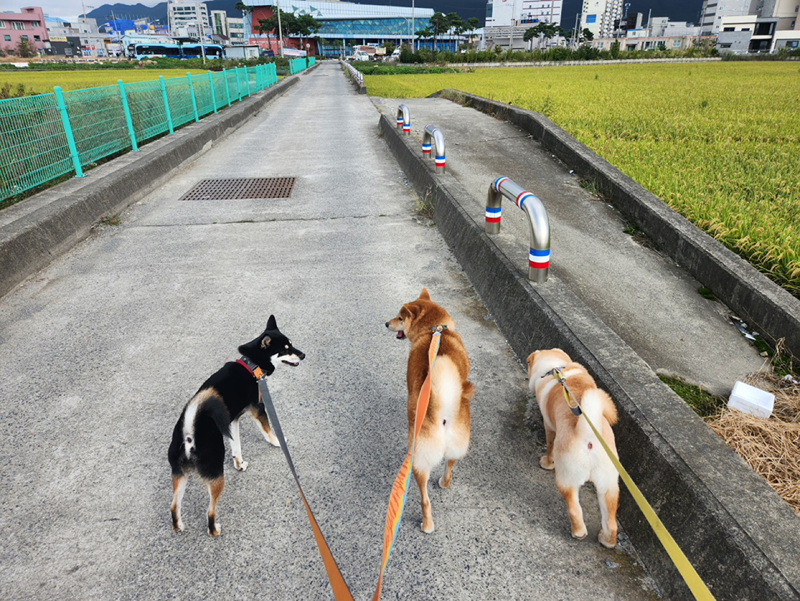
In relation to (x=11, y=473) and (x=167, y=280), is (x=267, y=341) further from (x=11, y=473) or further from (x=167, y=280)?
(x=167, y=280)

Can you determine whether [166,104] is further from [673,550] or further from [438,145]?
[673,550]

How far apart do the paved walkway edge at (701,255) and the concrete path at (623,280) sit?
0.47 feet

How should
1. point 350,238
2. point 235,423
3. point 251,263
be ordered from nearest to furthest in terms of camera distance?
1. point 235,423
2. point 251,263
3. point 350,238

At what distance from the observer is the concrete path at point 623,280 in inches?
137

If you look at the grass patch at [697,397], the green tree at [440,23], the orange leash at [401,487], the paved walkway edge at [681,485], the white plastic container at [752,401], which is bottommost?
the grass patch at [697,397]

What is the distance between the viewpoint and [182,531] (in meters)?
2.12

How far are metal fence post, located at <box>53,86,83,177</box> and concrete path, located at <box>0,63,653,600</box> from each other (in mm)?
2099

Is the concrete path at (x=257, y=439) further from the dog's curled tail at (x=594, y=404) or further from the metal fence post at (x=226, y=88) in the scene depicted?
the metal fence post at (x=226, y=88)

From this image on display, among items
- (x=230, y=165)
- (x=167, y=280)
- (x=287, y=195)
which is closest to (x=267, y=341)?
(x=167, y=280)

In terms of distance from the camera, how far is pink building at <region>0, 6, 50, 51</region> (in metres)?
103

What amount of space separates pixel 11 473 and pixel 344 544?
1703 millimetres

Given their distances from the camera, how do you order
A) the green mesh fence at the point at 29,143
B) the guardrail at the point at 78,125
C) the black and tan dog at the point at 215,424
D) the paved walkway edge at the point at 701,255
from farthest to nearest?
1. the guardrail at the point at 78,125
2. the green mesh fence at the point at 29,143
3. the paved walkway edge at the point at 701,255
4. the black and tan dog at the point at 215,424

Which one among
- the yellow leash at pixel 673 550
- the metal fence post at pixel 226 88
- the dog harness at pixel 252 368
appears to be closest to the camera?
the yellow leash at pixel 673 550

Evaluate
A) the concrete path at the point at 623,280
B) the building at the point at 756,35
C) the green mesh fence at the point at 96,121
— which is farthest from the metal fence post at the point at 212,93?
the building at the point at 756,35
